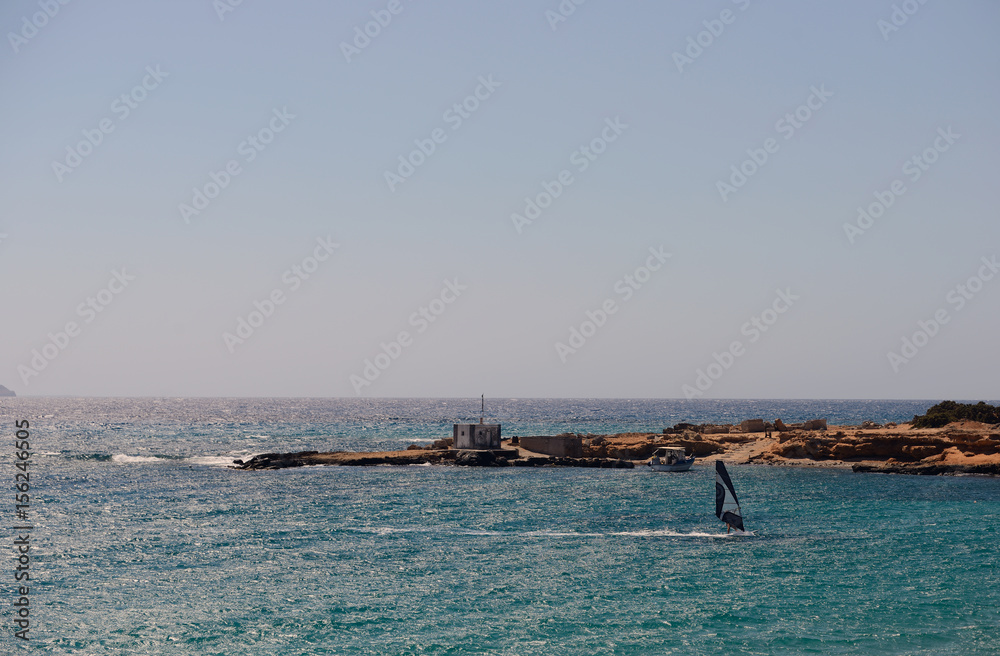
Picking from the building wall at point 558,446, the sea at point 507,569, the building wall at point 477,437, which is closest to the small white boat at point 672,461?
the building wall at point 558,446

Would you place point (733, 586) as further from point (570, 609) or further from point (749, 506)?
point (749, 506)

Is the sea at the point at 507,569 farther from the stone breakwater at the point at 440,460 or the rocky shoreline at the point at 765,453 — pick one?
the stone breakwater at the point at 440,460

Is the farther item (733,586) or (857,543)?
(857,543)

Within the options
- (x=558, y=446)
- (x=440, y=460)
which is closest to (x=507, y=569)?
(x=440, y=460)


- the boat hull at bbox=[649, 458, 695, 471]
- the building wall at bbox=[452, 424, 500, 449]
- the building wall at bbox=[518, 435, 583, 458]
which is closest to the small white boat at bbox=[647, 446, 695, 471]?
the boat hull at bbox=[649, 458, 695, 471]

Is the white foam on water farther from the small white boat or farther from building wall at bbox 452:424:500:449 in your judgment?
the small white boat

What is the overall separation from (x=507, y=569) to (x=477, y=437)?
53.6 m

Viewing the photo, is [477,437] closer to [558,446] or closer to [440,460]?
[440,460]

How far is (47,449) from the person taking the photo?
110562 mm

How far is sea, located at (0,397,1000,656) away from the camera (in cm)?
2603

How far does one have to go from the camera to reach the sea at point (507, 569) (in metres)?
Result: 26.0

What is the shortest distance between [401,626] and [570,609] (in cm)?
549

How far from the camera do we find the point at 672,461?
7750cm

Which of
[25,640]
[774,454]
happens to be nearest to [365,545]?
[25,640]
